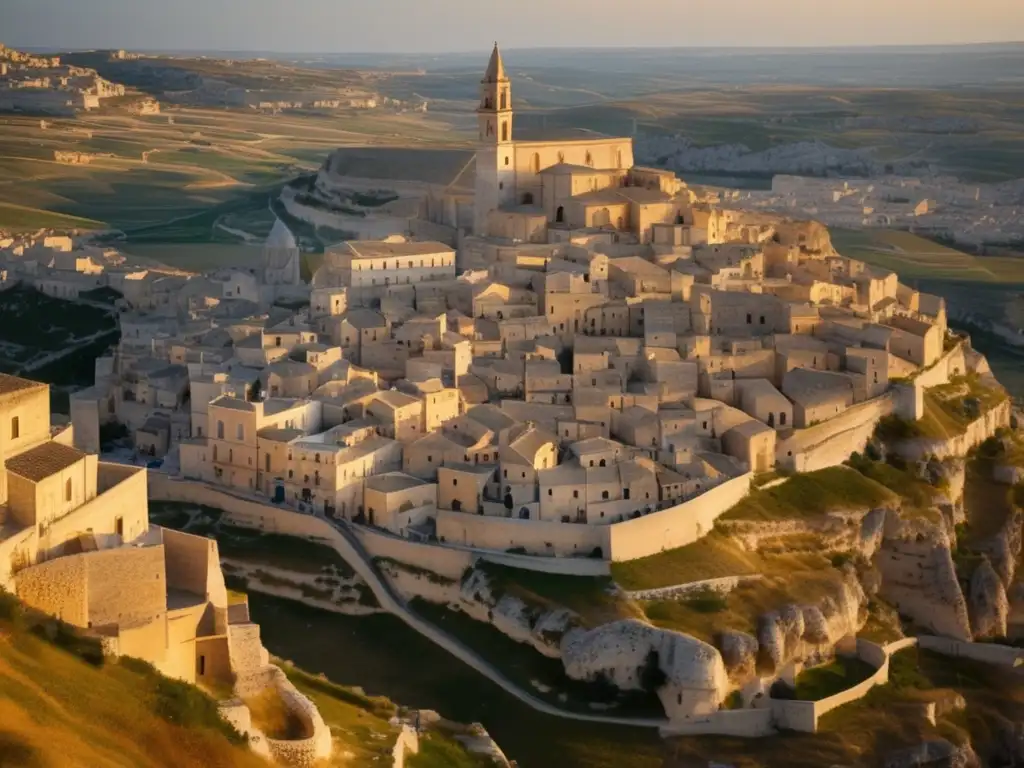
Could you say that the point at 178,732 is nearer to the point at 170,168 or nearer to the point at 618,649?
the point at 618,649

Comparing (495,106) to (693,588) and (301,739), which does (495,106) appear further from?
(301,739)

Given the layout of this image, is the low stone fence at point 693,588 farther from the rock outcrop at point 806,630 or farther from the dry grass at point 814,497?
the dry grass at point 814,497

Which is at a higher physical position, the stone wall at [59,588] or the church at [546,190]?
the church at [546,190]

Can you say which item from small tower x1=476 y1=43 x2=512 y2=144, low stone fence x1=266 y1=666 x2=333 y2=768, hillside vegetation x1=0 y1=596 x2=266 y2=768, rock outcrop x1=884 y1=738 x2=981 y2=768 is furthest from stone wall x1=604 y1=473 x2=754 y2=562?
small tower x1=476 y1=43 x2=512 y2=144

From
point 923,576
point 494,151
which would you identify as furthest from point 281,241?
point 923,576

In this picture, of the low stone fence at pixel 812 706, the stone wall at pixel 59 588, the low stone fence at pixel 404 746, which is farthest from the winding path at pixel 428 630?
the stone wall at pixel 59 588

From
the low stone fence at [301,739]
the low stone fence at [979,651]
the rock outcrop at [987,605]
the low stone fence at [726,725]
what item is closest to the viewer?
the low stone fence at [301,739]

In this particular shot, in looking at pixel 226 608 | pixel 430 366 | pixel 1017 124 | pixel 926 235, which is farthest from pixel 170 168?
pixel 1017 124
